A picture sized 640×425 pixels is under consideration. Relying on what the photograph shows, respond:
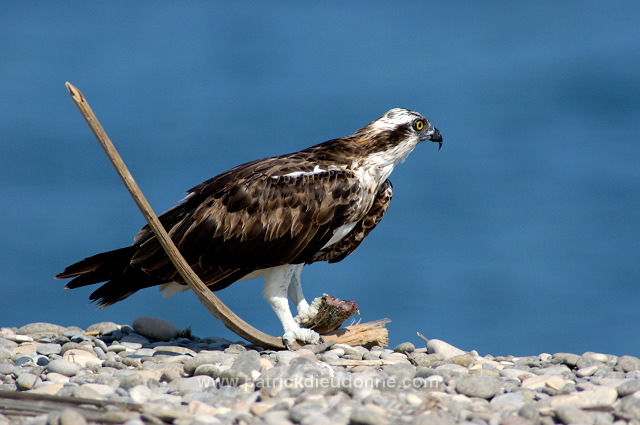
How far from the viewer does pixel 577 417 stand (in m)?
5.50

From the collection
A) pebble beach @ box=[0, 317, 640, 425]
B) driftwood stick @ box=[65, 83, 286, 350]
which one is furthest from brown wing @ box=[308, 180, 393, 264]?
driftwood stick @ box=[65, 83, 286, 350]

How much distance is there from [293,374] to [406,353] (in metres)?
2.33

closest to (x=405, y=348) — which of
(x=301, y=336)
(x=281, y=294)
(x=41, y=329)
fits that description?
(x=301, y=336)

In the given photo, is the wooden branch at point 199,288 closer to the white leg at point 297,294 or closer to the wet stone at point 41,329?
the white leg at point 297,294

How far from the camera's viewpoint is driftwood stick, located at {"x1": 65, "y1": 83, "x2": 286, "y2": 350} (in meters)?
6.70

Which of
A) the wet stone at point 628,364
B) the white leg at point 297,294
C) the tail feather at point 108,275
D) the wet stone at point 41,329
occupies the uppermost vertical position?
the white leg at point 297,294

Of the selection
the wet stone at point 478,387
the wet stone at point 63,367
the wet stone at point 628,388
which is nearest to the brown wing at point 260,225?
the wet stone at point 63,367

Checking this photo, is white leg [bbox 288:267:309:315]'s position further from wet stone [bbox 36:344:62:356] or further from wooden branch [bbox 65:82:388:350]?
wet stone [bbox 36:344:62:356]

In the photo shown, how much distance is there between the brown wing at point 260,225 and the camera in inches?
323

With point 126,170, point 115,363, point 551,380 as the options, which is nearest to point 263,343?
point 115,363

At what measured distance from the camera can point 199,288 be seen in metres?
7.41

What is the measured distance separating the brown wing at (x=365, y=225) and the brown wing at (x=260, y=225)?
54 centimetres

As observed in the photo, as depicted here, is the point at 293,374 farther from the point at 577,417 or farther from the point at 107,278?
the point at 107,278

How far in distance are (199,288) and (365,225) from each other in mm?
2209
